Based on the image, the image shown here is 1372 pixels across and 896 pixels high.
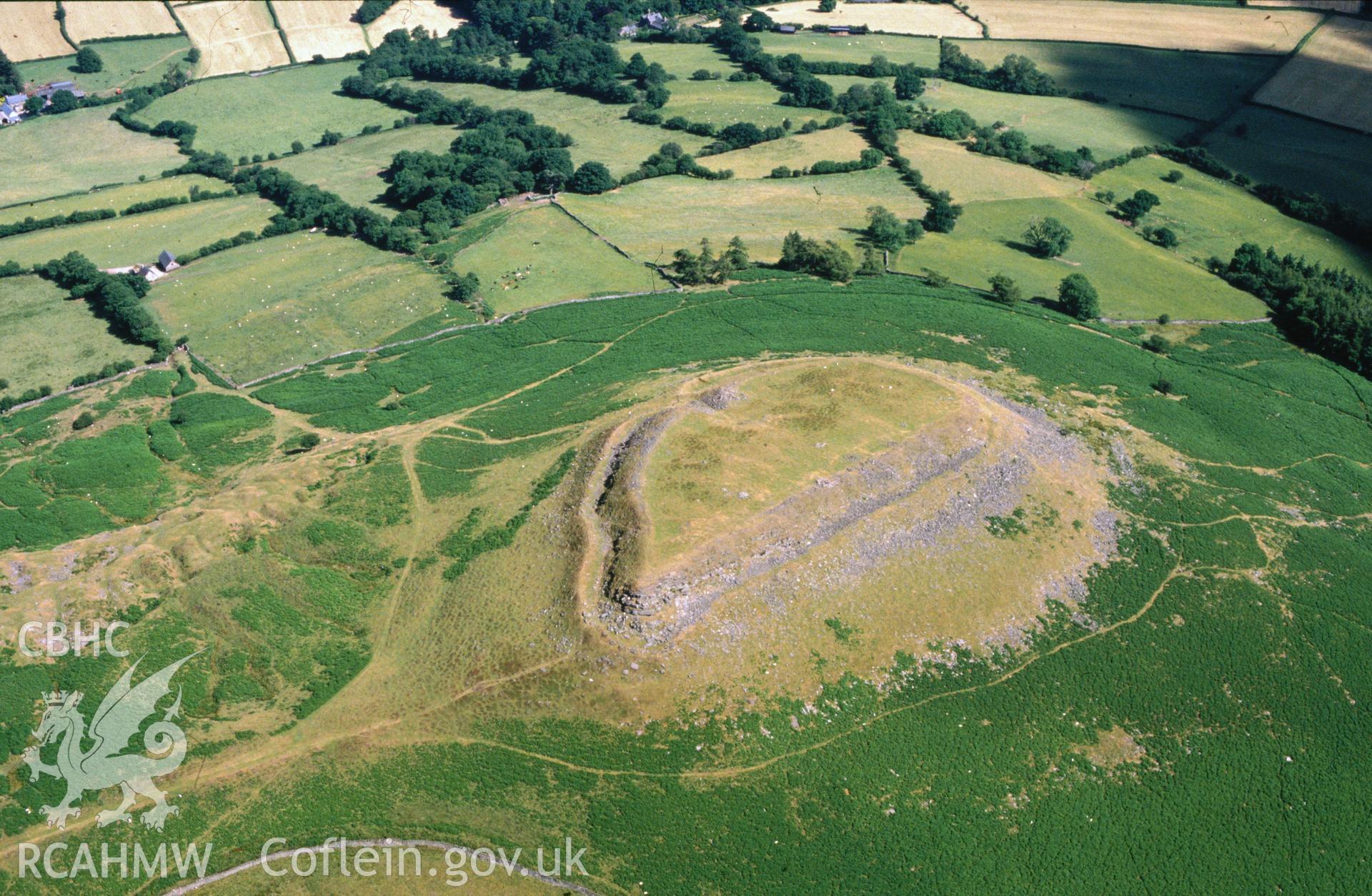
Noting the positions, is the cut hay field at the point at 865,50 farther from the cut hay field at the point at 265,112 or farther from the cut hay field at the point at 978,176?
the cut hay field at the point at 265,112

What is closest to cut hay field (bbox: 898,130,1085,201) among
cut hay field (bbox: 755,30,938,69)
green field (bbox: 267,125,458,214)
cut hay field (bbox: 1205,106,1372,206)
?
cut hay field (bbox: 1205,106,1372,206)

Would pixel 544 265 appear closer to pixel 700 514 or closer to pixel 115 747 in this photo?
pixel 700 514

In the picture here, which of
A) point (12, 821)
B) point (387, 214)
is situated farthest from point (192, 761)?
point (387, 214)

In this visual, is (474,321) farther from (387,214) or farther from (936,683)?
(936,683)

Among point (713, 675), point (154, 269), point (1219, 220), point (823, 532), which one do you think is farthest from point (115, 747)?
point (1219, 220)

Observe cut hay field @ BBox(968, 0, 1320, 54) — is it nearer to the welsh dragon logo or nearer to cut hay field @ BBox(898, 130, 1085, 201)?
cut hay field @ BBox(898, 130, 1085, 201)

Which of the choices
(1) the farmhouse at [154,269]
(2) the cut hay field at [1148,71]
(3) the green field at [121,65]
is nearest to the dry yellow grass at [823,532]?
(1) the farmhouse at [154,269]

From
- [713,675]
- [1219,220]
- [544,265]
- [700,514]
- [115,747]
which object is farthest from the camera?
[1219,220]
